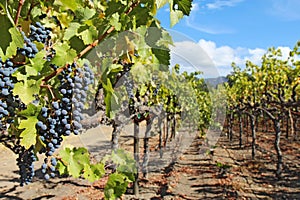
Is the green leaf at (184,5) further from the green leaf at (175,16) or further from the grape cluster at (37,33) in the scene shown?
the grape cluster at (37,33)

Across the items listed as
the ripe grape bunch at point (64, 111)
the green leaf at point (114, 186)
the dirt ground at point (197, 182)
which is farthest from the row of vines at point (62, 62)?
the dirt ground at point (197, 182)

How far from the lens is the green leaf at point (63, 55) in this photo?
145 centimetres

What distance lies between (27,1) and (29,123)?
64cm

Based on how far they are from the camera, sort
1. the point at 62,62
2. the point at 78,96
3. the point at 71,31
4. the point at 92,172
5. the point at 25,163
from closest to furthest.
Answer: the point at 62,62 → the point at 71,31 → the point at 78,96 → the point at 92,172 → the point at 25,163

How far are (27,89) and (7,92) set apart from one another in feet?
0.51

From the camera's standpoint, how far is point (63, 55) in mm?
1471

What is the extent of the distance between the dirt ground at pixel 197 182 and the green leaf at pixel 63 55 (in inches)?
209

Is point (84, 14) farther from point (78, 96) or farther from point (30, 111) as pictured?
point (30, 111)

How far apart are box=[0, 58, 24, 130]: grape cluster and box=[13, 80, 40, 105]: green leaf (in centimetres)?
12

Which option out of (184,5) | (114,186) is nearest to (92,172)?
(114,186)

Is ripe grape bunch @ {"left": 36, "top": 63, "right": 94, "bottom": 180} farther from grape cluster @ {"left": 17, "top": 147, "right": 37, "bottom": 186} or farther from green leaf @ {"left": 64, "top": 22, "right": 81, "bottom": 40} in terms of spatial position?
grape cluster @ {"left": 17, "top": 147, "right": 37, "bottom": 186}

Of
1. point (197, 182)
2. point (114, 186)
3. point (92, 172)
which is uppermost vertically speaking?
point (92, 172)

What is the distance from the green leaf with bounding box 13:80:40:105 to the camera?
1.47 metres

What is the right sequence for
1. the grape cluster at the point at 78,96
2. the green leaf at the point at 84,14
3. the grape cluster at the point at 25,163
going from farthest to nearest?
1. the grape cluster at the point at 25,163
2. the grape cluster at the point at 78,96
3. the green leaf at the point at 84,14
